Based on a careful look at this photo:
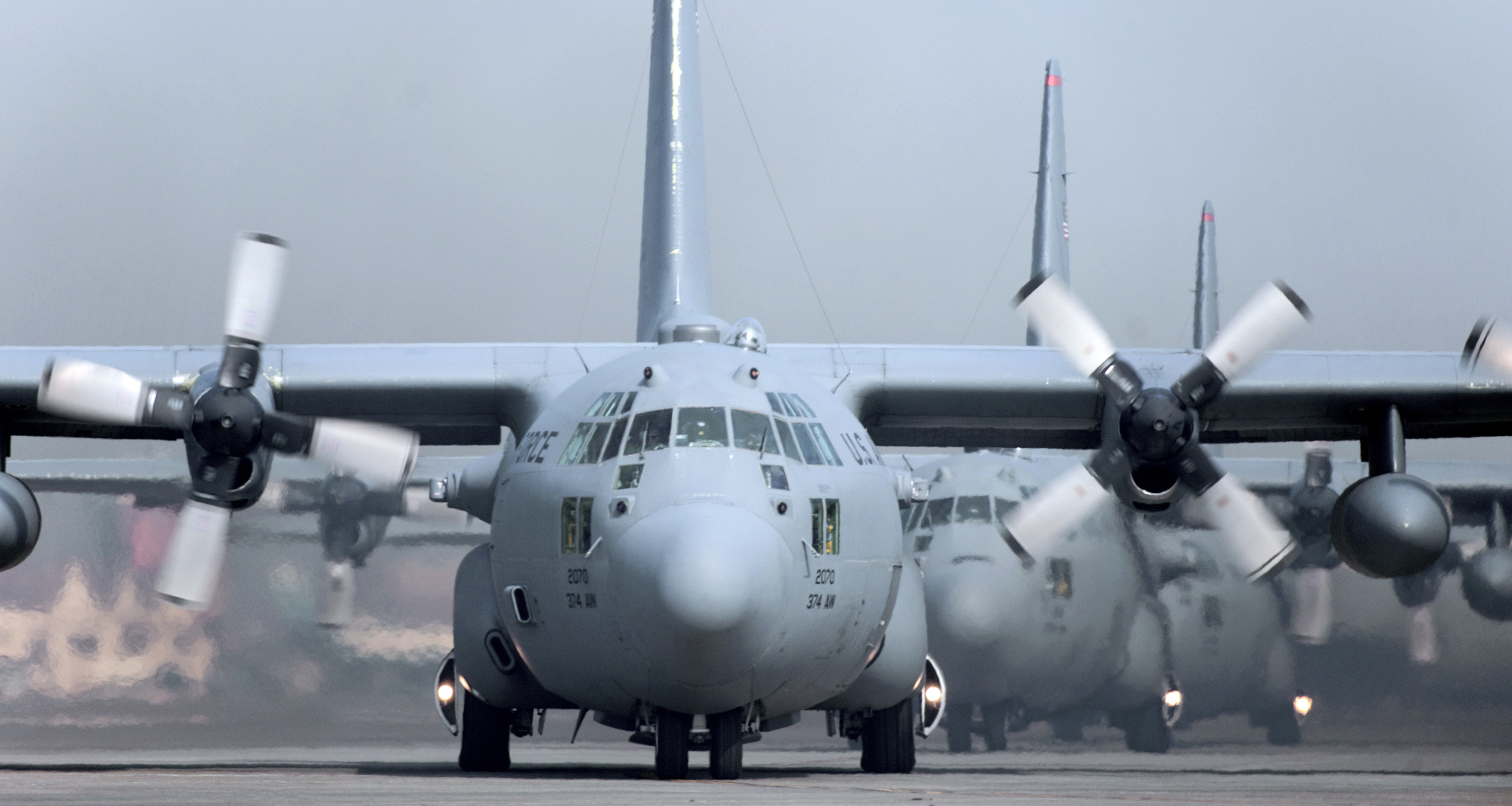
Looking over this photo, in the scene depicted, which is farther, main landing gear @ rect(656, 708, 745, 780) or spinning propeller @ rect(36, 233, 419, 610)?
spinning propeller @ rect(36, 233, 419, 610)

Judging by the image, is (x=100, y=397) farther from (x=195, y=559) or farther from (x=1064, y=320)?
(x=1064, y=320)

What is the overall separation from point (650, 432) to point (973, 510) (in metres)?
8.58

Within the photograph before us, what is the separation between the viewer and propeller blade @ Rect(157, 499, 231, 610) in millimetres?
12516

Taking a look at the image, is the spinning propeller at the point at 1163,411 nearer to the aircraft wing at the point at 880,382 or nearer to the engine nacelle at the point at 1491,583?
the aircraft wing at the point at 880,382

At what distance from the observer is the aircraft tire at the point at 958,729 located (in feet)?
71.2

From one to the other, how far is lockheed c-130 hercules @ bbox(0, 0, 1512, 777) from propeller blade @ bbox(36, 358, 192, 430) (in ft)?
0.07

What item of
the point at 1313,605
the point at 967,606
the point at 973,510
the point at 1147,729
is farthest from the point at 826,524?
the point at 1147,729

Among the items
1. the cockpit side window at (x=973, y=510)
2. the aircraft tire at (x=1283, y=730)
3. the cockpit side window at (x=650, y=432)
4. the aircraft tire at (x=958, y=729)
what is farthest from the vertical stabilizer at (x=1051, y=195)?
the cockpit side window at (x=650, y=432)

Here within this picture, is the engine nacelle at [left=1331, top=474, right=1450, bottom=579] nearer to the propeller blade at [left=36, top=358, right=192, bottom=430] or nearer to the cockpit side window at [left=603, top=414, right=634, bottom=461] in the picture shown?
the cockpit side window at [left=603, top=414, right=634, bottom=461]

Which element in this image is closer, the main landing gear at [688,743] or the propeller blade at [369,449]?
the main landing gear at [688,743]

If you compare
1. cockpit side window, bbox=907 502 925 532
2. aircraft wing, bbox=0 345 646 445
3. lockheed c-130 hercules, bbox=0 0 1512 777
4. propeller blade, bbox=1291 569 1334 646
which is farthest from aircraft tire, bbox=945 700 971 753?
aircraft wing, bbox=0 345 646 445

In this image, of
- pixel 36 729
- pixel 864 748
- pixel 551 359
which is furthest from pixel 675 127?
pixel 36 729

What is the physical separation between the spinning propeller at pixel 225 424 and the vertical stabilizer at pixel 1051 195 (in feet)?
32.5

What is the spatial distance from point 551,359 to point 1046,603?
7.93m
